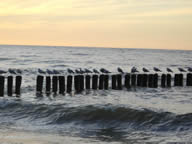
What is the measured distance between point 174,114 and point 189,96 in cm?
613

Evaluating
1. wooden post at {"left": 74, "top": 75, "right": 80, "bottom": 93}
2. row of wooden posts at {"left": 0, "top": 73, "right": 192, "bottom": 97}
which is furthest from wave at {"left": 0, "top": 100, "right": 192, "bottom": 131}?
wooden post at {"left": 74, "top": 75, "right": 80, "bottom": 93}

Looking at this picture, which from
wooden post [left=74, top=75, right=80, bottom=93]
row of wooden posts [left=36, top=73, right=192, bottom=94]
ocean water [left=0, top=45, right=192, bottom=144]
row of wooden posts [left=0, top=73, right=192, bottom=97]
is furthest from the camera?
wooden post [left=74, top=75, right=80, bottom=93]

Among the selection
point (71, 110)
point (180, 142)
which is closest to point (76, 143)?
point (180, 142)

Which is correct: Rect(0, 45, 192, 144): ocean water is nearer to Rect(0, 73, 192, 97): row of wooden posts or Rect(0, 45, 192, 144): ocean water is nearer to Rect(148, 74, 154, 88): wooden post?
Rect(0, 73, 192, 97): row of wooden posts

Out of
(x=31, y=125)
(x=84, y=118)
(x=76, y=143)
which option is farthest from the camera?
(x=84, y=118)

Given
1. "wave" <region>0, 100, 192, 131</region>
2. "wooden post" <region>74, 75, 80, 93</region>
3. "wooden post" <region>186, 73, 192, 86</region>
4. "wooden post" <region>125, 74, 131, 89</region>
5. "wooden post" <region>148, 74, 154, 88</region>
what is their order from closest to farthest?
"wave" <region>0, 100, 192, 131</region> → "wooden post" <region>74, 75, 80, 93</region> → "wooden post" <region>125, 74, 131, 89</region> → "wooden post" <region>148, 74, 154, 88</region> → "wooden post" <region>186, 73, 192, 86</region>

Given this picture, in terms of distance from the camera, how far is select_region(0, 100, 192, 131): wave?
12401mm

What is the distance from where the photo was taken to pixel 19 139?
9742mm

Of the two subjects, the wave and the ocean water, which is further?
the wave

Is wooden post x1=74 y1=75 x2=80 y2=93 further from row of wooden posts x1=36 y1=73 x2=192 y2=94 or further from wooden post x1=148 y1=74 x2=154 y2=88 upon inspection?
wooden post x1=148 y1=74 x2=154 y2=88

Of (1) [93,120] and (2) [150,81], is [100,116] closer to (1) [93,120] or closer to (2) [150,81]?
(1) [93,120]

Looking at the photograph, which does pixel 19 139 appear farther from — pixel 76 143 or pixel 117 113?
pixel 117 113

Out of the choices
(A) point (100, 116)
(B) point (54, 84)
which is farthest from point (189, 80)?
(A) point (100, 116)

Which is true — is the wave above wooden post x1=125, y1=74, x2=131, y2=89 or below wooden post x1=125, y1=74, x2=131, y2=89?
below
